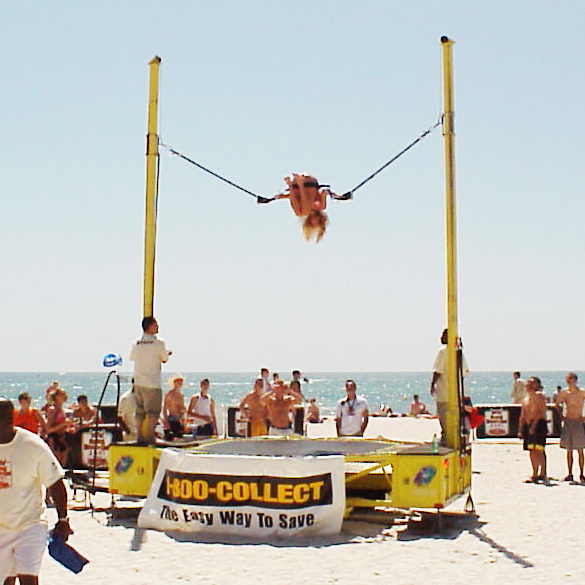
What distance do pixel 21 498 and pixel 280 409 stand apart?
8129 millimetres

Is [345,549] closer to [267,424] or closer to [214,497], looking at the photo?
[214,497]

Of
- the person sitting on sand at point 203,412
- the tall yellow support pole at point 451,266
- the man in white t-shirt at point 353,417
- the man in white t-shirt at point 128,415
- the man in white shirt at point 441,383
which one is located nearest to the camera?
the tall yellow support pole at point 451,266

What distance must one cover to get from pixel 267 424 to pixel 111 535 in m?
5.74

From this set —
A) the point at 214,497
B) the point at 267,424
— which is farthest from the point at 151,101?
the point at 267,424

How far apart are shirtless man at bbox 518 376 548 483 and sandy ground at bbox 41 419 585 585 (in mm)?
2249

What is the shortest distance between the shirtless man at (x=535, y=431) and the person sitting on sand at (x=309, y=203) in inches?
185

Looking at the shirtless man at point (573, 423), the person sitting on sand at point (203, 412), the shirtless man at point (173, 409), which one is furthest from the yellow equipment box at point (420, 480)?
the person sitting on sand at point (203, 412)

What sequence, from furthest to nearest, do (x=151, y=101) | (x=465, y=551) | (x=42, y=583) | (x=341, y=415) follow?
(x=341, y=415) → (x=151, y=101) → (x=465, y=551) → (x=42, y=583)

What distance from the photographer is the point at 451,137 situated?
399 inches

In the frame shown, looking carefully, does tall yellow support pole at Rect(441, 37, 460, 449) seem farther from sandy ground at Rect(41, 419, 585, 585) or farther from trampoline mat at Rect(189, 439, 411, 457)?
sandy ground at Rect(41, 419, 585, 585)

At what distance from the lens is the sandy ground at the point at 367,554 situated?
24.2ft

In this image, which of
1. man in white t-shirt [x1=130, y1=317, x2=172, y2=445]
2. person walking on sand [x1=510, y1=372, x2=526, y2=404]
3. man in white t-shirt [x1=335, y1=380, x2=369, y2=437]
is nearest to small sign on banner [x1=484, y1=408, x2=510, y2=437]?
person walking on sand [x1=510, y1=372, x2=526, y2=404]

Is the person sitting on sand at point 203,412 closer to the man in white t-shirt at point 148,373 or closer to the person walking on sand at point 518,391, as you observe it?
the man in white t-shirt at point 148,373

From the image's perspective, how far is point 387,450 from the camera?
398 inches
